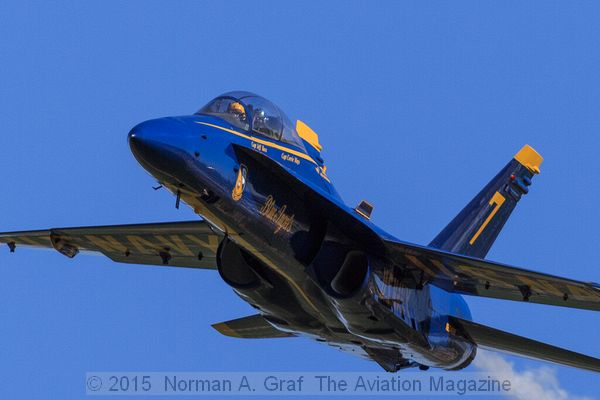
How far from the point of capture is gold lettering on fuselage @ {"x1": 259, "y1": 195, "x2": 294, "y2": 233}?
1598 cm

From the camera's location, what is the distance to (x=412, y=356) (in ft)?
63.8

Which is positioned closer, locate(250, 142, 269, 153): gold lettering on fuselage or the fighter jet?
the fighter jet

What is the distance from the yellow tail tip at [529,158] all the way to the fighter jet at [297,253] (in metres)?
3.51

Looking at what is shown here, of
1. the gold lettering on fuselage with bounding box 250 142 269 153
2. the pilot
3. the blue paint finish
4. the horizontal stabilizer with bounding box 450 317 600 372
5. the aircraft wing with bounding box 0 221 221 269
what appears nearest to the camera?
the blue paint finish

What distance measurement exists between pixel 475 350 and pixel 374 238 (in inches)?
173

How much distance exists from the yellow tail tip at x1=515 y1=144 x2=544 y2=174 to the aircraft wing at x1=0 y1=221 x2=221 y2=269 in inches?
308

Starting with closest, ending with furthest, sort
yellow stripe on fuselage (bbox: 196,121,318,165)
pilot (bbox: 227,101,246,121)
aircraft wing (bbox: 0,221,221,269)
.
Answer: yellow stripe on fuselage (bbox: 196,121,318,165)
pilot (bbox: 227,101,246,121)
aircraft wing (bbox: 0,221,221,269)

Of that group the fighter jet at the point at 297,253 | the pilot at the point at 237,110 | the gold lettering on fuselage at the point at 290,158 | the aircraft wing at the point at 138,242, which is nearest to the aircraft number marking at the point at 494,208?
the fighter jet at the point at 297,253

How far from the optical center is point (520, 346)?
19.7m

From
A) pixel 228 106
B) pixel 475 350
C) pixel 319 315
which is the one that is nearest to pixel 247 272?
pixel 319 315

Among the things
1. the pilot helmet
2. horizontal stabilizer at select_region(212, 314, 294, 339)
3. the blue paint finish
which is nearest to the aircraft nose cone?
the blue paint finish

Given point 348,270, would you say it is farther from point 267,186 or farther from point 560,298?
point 560,298

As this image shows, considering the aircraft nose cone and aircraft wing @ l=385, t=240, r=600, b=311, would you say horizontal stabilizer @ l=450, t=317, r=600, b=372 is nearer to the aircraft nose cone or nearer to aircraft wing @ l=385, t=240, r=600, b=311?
aircraft wing @ l=385, t=240, r=600, b=311

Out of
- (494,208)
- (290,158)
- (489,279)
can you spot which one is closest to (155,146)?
(290,158)
